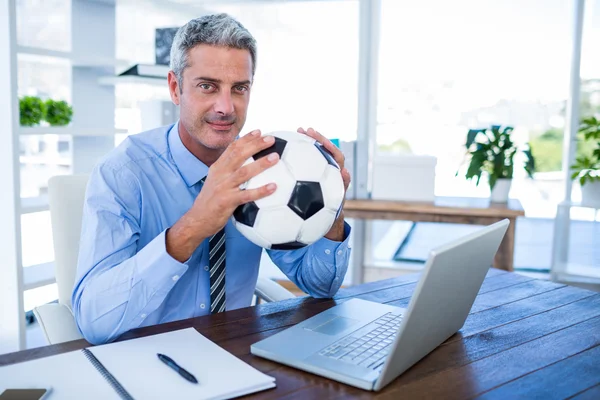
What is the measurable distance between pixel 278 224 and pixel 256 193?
0.08 m

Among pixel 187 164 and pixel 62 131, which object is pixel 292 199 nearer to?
pixel 187 164

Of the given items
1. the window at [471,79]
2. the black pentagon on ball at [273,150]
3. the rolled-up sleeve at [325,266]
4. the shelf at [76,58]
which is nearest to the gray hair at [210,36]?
the black pentagon on ball at [273,150]

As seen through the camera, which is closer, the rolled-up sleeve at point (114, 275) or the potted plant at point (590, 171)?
the rolled-up sleeve at point (114, 275)

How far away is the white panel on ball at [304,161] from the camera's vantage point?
1064 millimetres

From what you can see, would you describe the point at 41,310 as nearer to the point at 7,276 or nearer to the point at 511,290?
the point at 7,276

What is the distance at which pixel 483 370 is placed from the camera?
1.03m

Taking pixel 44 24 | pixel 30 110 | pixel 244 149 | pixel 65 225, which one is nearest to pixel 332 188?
pixel 244 149

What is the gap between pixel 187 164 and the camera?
1.49m

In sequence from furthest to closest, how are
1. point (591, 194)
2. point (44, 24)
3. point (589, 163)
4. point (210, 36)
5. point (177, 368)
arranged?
point (591, 194)
point (589, 163)
point (44, 24)
point (210, 36)
point (177, 368)

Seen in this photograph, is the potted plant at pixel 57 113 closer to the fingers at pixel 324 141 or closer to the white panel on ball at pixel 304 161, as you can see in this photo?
the fingers at pixel 324 141

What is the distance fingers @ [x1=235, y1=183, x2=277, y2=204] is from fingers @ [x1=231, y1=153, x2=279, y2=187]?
0.02 m

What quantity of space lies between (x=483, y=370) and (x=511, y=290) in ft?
2.08

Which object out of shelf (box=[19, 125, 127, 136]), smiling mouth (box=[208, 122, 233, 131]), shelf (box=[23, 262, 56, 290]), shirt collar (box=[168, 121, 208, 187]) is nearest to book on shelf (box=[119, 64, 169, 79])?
shelf (box=[19, 125, 127, 136])

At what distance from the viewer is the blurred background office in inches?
124
